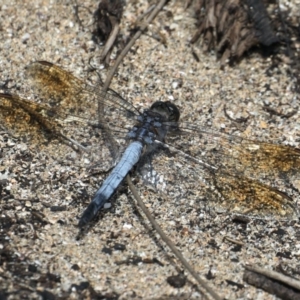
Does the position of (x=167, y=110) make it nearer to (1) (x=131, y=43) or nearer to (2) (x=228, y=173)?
(2) (x=228, y=173)

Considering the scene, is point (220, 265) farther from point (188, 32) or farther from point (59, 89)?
point (188, 32)

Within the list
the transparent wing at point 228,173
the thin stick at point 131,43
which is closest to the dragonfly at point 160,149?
the transparent wing at point 228,173

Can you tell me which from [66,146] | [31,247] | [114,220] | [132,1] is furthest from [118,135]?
[132,1]

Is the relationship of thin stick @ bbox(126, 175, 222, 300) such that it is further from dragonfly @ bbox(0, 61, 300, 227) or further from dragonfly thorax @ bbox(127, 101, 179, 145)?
dragonfly thorax @ bbox(127, 101, 179, 145)

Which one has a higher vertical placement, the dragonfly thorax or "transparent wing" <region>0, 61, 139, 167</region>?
the dragonfly thorax

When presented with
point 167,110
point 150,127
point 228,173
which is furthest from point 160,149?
point 228,173

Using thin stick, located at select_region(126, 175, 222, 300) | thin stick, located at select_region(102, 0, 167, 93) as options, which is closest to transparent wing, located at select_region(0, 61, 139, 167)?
thin stick, located at select_region(102, 0, 167, 93)
